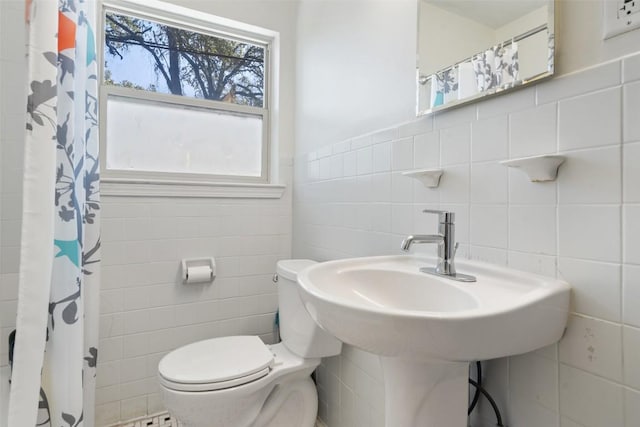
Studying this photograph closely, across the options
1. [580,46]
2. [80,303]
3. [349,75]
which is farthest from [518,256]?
[80,303]

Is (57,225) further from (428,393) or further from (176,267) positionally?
(428,393)

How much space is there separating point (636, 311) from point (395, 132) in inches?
30.8

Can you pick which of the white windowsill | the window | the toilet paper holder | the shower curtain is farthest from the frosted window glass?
the shower curtain

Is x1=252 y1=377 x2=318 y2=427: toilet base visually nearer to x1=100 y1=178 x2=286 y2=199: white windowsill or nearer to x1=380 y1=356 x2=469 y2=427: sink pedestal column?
x1=380 y1=356 x2=469 y2=427: sink pedestal column

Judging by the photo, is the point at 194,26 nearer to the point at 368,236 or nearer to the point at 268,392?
the point at 368,236

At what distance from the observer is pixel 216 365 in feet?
4.08

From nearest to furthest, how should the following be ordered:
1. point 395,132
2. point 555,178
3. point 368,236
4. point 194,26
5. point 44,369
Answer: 1. point 555,178
2. point 44,369
3. point 395,132
4. point 368,236
5. point 194,26

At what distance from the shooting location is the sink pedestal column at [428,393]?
70 centimetres

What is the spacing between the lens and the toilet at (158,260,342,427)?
1.15 m

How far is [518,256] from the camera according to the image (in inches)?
30.4

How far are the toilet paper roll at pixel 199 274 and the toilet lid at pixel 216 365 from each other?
35 centimetres

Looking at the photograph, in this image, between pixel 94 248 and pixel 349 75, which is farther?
pixel 349 75

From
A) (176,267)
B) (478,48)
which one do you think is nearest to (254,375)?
(176,267)

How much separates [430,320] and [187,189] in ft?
4.87
